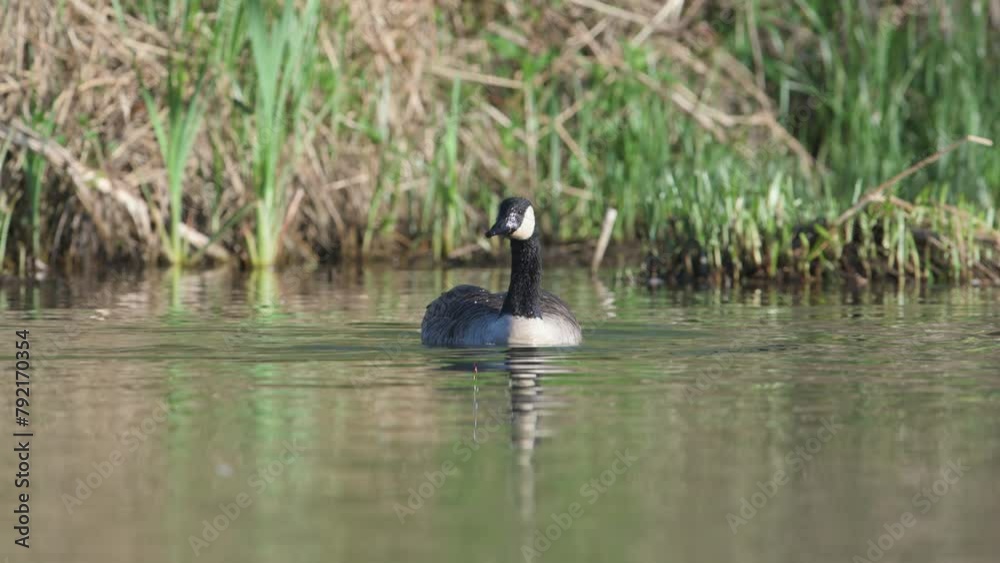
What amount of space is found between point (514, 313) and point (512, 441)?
3.51 meters

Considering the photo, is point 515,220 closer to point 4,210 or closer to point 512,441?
point 512,441

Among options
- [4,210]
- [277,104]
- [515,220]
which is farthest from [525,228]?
[4,210]

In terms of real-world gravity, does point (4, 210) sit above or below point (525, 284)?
above

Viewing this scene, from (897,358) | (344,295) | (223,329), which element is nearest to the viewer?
(897,358)

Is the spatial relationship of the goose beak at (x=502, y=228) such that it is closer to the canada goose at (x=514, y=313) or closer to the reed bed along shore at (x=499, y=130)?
the canada goose at (x=514, y=313)

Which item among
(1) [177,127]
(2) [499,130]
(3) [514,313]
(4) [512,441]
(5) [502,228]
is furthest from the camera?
(2) [499,130]

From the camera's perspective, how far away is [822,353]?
10195 mm

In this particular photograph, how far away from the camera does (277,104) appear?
16.4 meters

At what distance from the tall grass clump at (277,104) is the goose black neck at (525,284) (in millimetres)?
5322

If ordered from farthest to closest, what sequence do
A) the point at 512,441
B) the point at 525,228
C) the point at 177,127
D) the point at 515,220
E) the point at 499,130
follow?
the point at 499,130, the point at 177,127, the point at 525,228, the point at 515,220, the point at 512,441

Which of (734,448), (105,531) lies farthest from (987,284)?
(105,531)

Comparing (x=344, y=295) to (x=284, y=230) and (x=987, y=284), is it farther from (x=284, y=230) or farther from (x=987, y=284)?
(x=987, y=284)

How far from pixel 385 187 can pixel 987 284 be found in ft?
20.3

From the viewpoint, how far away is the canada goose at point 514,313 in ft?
34.8
